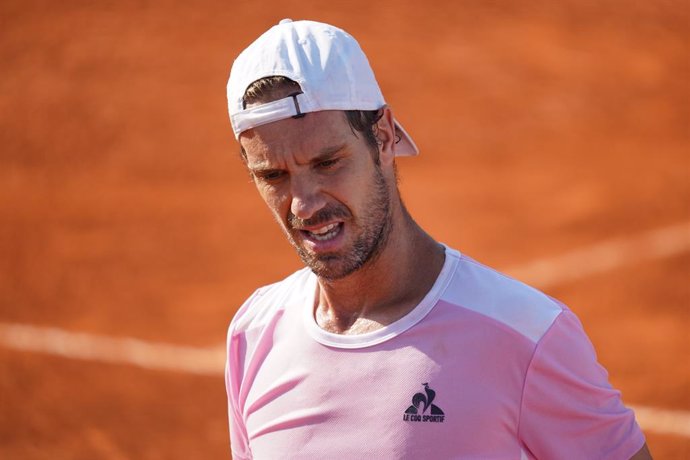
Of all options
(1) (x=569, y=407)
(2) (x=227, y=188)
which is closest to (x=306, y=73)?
(1) (x=569, y=407)

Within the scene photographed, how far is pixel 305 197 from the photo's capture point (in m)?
3.33

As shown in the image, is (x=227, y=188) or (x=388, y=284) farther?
(x=227, y=188)

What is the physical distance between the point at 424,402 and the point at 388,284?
1.56ft

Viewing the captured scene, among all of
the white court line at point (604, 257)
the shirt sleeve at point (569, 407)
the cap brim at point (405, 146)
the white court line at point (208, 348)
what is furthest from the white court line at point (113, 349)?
the shirt sleeve at point (569, 407)

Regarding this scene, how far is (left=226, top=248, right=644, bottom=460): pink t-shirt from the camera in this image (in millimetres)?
3160

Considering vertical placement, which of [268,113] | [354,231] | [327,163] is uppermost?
[268,113]

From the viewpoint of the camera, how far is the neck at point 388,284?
3469 millimetres

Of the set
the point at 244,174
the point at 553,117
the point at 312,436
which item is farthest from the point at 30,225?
the point at 312,436

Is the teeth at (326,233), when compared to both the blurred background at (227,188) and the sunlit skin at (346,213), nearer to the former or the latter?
the sunlit skin at (346,213)

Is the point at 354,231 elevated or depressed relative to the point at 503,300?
elevated

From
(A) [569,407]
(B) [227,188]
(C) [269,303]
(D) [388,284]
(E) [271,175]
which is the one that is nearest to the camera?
(A) [569,407]

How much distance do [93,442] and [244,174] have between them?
195 inches

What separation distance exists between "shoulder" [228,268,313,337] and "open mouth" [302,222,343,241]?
44cm

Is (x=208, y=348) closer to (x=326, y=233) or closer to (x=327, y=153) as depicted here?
(x=326, y=233)
